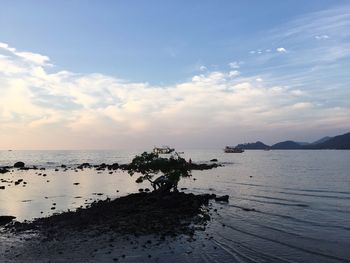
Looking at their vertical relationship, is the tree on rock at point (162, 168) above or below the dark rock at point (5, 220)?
above

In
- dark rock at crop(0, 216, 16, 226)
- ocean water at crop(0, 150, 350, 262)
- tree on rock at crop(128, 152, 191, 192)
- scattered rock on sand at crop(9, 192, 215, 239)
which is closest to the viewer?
ocean water at crop(0, 150, 350, 262)

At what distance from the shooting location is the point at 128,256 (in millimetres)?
22953

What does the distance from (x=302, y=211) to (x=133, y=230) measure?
19491 millimetres

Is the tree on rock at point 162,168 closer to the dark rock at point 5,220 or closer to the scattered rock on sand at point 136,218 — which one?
the scattered rock on sand at point 136,218

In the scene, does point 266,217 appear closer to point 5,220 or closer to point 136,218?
point 136,218

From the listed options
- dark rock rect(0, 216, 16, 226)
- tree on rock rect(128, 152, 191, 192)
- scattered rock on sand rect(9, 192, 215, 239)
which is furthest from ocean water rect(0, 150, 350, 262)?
tree on rock rect(128, 152, 191, 192)

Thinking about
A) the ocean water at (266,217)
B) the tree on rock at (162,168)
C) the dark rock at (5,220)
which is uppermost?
the tree on rock at (162,168)

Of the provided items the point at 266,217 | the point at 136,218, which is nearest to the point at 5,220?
the point at 136,218

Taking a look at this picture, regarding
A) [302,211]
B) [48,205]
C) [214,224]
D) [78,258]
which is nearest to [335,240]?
[214,224]

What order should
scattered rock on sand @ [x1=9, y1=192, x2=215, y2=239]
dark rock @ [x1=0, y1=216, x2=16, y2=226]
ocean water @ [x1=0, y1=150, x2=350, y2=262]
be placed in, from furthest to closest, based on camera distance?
dark rock @ [x1=0, y1=216, x2=16, y2=226] → scattered rock on sand @ [x1=9, y1=192, x2=215, y2=239] → ocean water @ [x1=0, y1=150, x2=350, y2=262]

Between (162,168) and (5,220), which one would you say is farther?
(162,168)

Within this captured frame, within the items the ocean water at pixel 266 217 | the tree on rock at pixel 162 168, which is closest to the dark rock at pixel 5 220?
the ocean water at pixel 266 217

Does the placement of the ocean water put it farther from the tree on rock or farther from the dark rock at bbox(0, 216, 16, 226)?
the tree on rock

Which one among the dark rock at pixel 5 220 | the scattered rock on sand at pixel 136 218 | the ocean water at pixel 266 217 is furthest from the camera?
the dark rock at pixel 5 220
